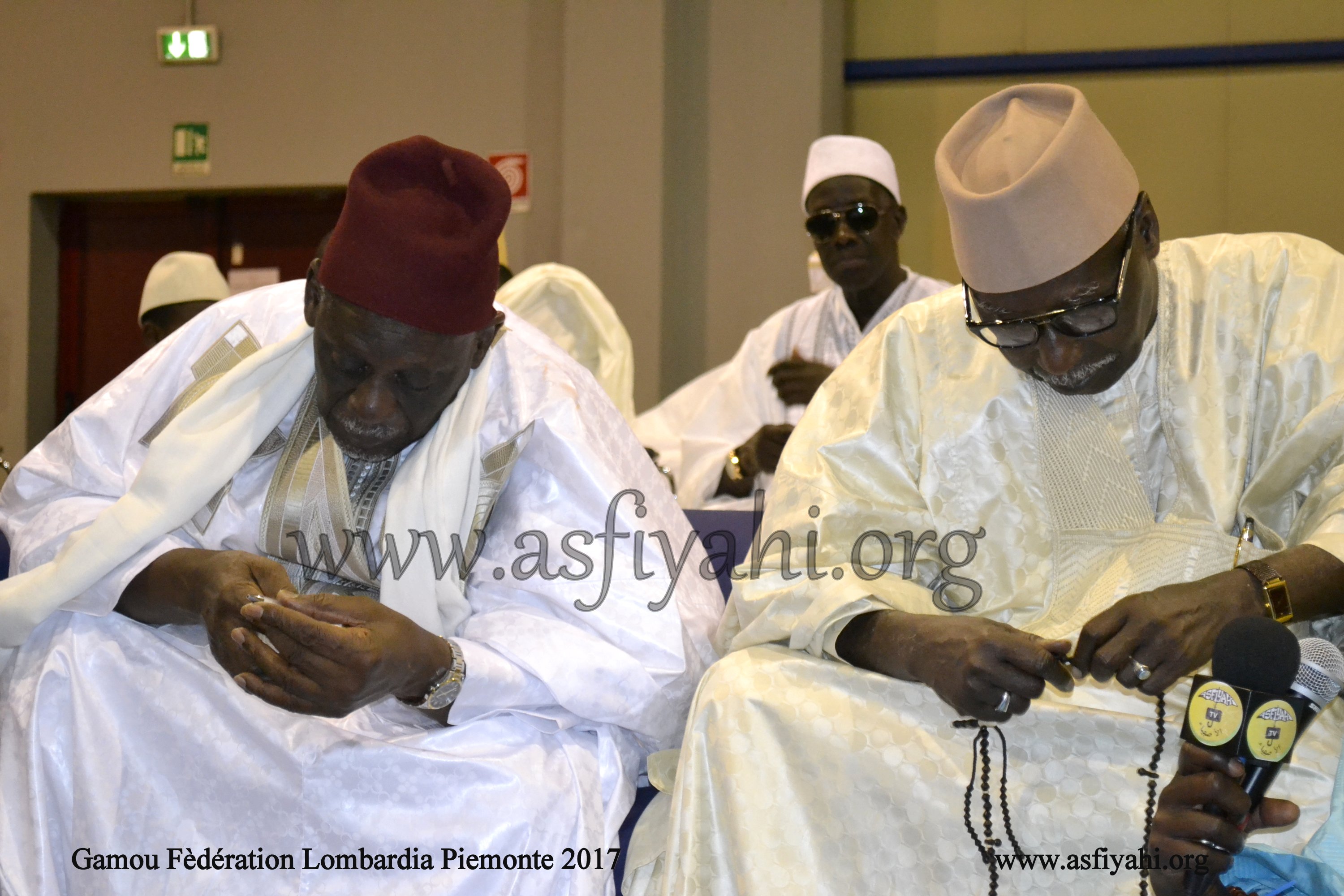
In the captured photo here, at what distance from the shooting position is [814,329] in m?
5.23

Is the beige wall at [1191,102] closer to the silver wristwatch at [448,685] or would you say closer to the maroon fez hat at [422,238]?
the maroon fez hat at [422,238]

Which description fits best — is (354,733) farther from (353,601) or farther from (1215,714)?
(1215,714)

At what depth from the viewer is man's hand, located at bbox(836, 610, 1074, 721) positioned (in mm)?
1899

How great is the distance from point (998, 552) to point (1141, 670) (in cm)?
60

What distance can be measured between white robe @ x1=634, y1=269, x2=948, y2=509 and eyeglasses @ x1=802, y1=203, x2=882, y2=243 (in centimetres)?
29

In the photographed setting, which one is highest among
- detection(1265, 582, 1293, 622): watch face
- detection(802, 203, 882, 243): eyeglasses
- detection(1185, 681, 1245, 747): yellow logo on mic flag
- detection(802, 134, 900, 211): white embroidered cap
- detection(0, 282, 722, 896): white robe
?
detection(802, 134, 900, 211): white embroidered cap

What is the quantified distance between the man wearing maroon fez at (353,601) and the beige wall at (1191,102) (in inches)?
213

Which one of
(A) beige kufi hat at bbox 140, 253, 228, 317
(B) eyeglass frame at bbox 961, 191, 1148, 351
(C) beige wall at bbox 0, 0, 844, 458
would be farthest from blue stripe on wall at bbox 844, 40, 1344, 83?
(B) eyeglass frame at bbox 961, 191, 1148, 351

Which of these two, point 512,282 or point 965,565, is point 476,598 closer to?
point 965,565

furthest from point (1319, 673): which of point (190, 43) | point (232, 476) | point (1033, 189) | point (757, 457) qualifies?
point (190, 43)

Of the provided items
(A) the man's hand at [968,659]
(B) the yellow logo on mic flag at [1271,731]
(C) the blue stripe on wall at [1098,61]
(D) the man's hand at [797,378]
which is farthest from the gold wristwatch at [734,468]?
(C) the blue stripe on wall at [1098,61]

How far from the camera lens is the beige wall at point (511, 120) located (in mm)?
7164

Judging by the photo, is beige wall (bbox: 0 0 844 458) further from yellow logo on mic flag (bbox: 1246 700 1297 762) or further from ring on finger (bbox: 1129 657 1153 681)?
yellow logo on mic flag (bbox: 1246 700 1297 762)

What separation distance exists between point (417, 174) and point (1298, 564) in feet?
5.47
